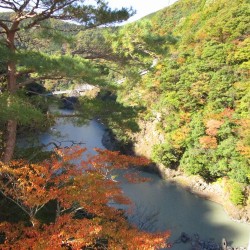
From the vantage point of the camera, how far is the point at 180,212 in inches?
516

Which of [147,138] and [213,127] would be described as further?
[147,138]

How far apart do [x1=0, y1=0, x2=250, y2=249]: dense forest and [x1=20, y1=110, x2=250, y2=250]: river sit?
1.03 meters

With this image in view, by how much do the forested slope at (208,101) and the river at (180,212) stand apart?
1.17 meters

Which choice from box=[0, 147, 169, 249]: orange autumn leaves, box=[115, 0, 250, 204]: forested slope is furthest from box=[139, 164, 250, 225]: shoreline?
box=[0, 147, 169, 249]: orange autumn leaves

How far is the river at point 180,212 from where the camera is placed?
A: 1129 centimetres

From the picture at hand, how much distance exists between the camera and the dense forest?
20.0 feet

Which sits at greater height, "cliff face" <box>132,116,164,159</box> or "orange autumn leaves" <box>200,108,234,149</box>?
"orange autumn leaves" <box>200,108,234,149</box>

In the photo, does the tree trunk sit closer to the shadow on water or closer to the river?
the river

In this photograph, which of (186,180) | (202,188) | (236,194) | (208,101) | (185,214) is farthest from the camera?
(208,101)

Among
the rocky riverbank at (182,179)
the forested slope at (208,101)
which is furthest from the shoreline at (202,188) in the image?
the forested slope at (208,101)

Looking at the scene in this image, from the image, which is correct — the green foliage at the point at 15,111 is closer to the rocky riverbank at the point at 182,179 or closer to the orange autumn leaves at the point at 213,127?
the rocky riverbank at the point at 182,179

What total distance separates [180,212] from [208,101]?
623cm

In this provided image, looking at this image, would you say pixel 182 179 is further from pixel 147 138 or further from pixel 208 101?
pixel 208 101

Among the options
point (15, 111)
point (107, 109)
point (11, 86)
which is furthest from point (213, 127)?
point (15, 111)
